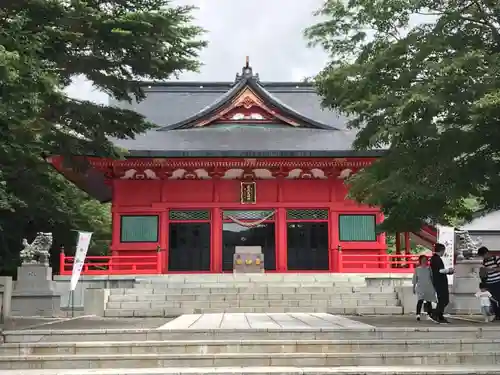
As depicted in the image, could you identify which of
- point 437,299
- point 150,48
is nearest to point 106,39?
point 150,48

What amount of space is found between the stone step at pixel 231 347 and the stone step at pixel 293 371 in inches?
24.5

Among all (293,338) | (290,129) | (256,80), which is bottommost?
(293,338)

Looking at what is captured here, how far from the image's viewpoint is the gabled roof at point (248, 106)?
21.8 metres

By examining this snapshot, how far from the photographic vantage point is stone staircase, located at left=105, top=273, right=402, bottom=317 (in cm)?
1440

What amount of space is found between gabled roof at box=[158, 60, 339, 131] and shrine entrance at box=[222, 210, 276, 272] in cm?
385

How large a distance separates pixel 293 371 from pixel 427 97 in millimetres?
4835

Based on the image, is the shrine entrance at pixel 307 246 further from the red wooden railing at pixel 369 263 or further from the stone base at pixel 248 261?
the stone base at pixel 248 261

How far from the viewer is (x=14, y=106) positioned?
958 cm

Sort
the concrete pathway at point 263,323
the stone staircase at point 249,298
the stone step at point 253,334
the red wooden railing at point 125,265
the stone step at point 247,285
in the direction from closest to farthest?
1. the stone step at point 253,334
2. the concrete pathway at point 263,323
3. the stone staircase at point 249,298
4. the stone step at point 247,285
5. the red wooden railing at point 125,265

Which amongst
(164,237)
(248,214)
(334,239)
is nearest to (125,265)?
(164,237)

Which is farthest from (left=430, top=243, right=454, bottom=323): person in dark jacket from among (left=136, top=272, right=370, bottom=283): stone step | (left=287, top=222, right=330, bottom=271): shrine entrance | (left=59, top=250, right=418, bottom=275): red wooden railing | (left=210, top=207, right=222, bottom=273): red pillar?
(left=210, top=207, right=222, bottom=273): red pillar

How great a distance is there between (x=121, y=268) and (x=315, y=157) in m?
8.28

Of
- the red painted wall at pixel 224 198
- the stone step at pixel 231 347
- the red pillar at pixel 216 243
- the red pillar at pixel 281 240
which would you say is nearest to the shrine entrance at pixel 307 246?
the red pillar at pixel 281 240

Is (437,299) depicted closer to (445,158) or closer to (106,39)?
(445,158)
